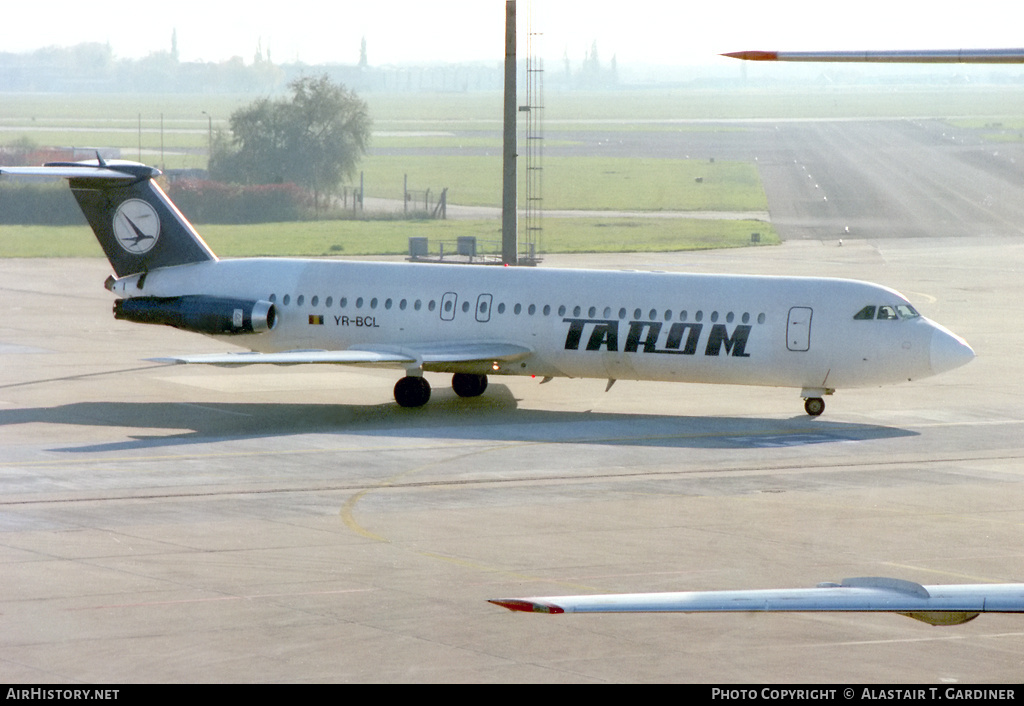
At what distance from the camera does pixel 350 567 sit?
21.5 metres

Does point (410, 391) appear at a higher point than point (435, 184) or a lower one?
lower

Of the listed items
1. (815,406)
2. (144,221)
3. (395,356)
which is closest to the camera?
(815,406)

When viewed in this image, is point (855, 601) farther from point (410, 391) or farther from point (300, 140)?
point (300, 140)

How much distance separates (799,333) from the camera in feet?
111

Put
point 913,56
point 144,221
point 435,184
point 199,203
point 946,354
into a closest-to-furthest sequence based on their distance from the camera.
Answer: point 913,56, point 946,354, point 144,221, point 199,203, point 435,184

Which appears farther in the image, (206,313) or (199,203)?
(199,203)

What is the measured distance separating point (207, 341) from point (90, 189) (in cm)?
1007

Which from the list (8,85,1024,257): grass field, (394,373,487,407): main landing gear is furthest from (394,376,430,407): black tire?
(8,85,1024,257): grass field

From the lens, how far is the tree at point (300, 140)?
309 feet

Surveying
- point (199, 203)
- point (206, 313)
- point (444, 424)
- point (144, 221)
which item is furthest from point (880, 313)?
point (199, 203)

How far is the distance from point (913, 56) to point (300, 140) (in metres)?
85.5
